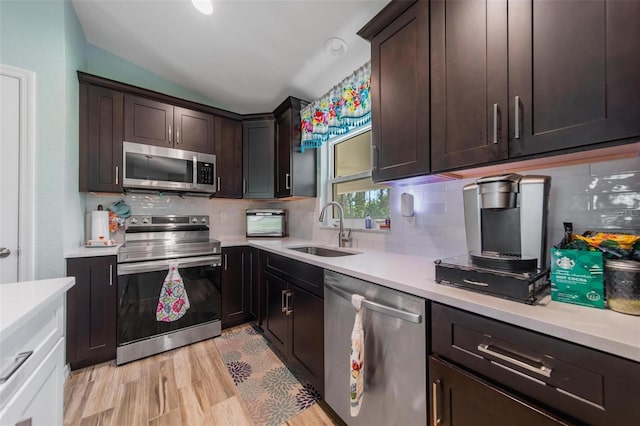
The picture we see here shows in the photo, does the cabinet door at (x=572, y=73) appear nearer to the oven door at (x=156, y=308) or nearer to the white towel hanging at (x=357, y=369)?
the white towel hanging at (x=357, y=369)

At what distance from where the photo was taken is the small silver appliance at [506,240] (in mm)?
783

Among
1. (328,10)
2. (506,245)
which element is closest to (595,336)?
(506,245)

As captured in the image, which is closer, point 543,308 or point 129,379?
point 543,308

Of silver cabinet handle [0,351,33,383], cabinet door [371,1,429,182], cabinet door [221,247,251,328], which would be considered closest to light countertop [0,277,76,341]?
silver cabinet handle [0,351,33,383]

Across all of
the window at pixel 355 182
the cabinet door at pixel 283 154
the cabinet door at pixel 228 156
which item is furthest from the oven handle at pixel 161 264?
the window at pixel 355 182

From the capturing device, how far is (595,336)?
0.55 metres

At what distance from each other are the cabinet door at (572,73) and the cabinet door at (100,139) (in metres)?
2.82

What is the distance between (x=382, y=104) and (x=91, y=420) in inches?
97.6

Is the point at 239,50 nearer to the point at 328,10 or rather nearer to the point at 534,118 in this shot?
the point at 328,10

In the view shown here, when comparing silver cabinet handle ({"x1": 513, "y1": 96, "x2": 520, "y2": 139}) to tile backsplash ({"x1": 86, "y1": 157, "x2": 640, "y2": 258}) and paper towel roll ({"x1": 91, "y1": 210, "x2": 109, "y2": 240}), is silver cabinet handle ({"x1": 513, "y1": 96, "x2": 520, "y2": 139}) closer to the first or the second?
tile backsplash ({"x1": 86, "y1": 157, "x2": 640, "y2": 258})

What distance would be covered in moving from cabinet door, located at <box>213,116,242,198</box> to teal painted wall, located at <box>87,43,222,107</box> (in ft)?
2.26

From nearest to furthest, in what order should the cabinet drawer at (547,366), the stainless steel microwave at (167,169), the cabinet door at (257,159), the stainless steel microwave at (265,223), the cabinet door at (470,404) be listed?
the cabinet drawer at (547,366)
the cabinet door at (470,404)
the stainless steel microwave at (167,169)
the cabinet door at (257,159)
the stainless steel microwave at (265,223)

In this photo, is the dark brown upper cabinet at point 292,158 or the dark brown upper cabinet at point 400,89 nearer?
the dark brown upper cabinet at point 400,89

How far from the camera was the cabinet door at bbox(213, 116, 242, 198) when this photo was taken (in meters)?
2.62
